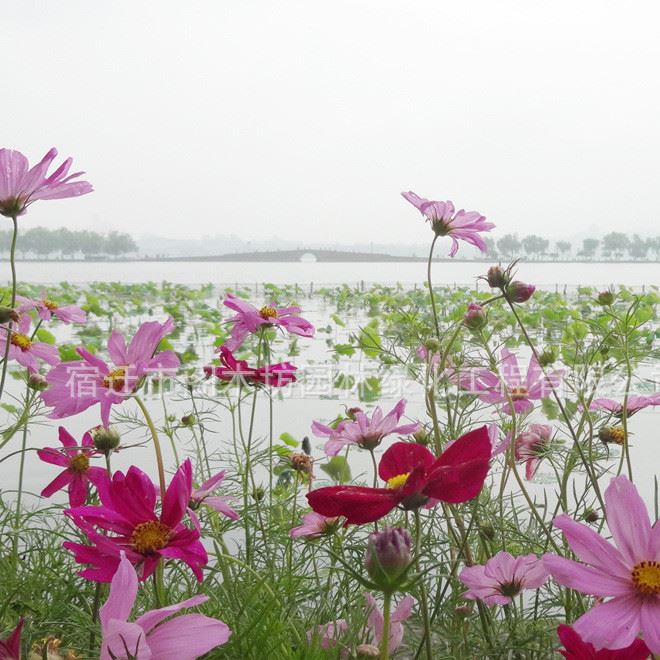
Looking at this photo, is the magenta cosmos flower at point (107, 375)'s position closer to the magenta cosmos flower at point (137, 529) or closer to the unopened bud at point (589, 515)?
the magenta cosmos flower at point (137, 529)

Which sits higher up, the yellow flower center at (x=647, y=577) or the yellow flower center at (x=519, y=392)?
the yellow flower center at (x=519, y=392)

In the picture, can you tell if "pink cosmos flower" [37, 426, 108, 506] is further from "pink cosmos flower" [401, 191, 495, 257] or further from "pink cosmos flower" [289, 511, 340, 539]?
"pink cosmos flower" [401, 191, 495, 257]

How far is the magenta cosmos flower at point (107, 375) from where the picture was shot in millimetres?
402

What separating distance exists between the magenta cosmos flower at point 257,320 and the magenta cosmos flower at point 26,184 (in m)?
0.18

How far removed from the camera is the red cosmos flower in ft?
0.84

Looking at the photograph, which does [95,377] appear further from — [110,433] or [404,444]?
[404,444]

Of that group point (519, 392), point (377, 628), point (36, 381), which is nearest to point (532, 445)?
point (519, 392)

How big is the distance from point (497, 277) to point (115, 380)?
0.25m

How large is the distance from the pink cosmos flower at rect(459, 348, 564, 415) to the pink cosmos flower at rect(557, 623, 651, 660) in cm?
30

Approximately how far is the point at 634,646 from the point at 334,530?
0.70ft

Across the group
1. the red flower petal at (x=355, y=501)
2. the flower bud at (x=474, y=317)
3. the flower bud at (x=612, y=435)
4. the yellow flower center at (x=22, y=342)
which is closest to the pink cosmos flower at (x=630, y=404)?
the flower bud at (x=612, y=435)

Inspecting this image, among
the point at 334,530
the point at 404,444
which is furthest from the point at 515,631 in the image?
the point at 404,444

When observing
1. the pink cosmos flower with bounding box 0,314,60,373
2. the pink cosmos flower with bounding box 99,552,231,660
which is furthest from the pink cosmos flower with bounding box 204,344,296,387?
the pink cosmos flower with bounding box 99,552,231,660

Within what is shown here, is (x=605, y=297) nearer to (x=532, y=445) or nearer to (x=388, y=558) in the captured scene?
(x=532, y=445)
